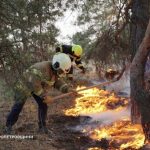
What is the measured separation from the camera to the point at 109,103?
13.6 meters

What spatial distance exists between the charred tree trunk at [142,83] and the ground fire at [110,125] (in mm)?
605

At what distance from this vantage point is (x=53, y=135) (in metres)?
9.81

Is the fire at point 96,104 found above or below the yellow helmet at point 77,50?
below

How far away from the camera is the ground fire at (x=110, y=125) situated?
902cm

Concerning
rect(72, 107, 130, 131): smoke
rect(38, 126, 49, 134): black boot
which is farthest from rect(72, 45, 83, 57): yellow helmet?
rect(38, 126, 49, 134): black boot

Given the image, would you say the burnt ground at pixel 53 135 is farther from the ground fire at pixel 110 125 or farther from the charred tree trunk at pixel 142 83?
the charred tree trunk at pixel 142 83

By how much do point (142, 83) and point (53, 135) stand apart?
8.39 ft

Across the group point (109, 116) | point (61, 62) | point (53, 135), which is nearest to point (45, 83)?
point (61, 62)

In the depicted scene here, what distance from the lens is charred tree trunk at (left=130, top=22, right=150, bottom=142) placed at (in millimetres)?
8227

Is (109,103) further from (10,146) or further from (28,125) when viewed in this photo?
(10,146)

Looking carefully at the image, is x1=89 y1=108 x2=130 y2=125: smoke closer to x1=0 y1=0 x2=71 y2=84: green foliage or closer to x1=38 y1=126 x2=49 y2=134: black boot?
x1=38 y1=126 x2=49 y2=134: black boot

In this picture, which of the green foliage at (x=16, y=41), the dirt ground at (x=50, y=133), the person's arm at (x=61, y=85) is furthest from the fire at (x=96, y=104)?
the green foliage at (x=16, y=41)

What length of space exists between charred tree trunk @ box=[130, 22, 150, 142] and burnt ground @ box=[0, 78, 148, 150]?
918mm

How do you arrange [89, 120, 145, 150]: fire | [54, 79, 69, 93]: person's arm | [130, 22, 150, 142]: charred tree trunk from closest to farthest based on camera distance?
[130, 22, 150, 142]: charred tree trunk < [89, 120, 145, 150]: fire < [54, 79, 69, 93]: person's arm
